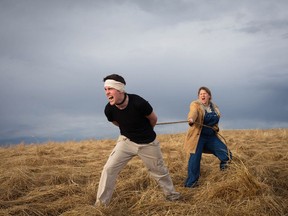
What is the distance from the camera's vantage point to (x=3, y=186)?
19.3 ft

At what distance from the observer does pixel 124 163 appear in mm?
4773

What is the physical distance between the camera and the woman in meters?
5.91

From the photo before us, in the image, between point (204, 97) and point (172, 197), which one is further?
point (204, 97)

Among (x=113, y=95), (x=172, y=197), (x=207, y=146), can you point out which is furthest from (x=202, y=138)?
(x=113, y=95)

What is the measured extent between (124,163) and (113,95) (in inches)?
36.1

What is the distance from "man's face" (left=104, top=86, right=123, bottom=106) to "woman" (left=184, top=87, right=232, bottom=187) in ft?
5.58

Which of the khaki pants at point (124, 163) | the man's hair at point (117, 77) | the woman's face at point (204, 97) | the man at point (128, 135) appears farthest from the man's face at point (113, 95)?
the woman's face at point (204, 97)

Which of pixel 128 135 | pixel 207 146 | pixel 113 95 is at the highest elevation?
pixel 113 95

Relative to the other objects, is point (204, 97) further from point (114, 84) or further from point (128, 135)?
point (114, 84)

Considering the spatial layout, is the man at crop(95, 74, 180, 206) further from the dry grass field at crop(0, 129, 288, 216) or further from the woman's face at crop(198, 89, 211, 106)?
the woman's face at crop(198, 89, 211, 106)

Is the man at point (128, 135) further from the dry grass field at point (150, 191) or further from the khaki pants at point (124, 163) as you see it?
the dry grass field at point (150, 191)

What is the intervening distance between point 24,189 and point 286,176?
4.26 m

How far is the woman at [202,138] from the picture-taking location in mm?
5914

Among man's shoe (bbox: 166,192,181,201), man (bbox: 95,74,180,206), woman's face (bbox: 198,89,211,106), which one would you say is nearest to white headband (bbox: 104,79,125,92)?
man (bbox: 95,74,180,206)
